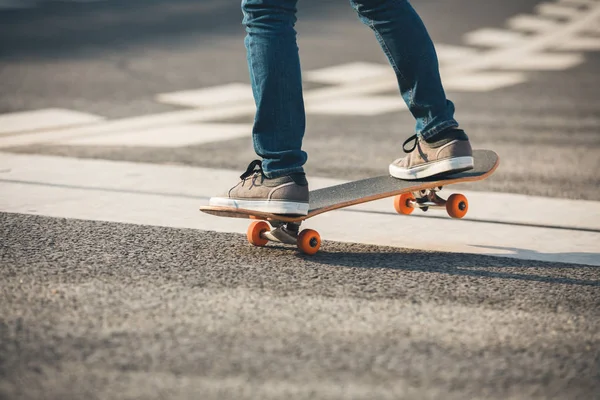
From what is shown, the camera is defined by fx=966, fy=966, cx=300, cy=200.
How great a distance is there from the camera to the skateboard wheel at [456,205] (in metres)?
3.44

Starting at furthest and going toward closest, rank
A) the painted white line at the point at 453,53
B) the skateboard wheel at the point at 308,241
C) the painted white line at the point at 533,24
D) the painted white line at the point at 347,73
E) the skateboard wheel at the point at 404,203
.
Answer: the painted white line at the point at 533,24
the painted white line at the point at 453,53
the painted white line at the point at 347,73
the skateboard wheel at the point at 404,203
the skateboard wheel at the point at 308,241

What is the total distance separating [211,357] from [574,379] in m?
0.78

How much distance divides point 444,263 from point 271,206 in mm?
575

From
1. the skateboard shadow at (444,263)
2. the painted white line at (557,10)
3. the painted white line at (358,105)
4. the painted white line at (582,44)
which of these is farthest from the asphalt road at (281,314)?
the painted white line at (557,10)

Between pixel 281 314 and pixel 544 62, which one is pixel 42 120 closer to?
pixel 281 314

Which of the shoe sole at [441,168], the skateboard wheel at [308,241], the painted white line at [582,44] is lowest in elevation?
the skateboard wheel at [308,241]

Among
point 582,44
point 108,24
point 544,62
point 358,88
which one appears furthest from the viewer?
point 582,44

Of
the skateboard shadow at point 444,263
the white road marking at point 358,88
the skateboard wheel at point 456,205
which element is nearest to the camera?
the skateboard shadow at point 444,263

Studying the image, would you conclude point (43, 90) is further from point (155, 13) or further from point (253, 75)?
point (155, 13)

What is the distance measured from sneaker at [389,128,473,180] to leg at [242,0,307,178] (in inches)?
17.8

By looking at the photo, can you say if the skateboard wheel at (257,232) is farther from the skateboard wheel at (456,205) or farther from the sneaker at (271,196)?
the skateboard wheel at (456,205)

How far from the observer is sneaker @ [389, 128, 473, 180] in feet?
10.9

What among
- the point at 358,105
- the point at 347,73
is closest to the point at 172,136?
the point at 358,105

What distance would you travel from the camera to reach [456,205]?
3.45 metres
